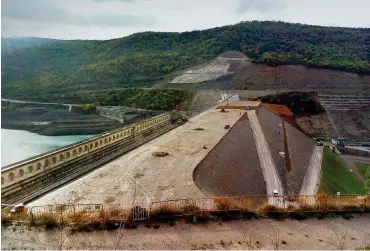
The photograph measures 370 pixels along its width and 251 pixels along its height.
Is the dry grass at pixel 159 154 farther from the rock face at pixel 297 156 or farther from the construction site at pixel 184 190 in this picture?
the rock face at pixel 297 156

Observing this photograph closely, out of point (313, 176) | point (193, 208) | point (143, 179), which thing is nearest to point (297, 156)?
point (313, 176)

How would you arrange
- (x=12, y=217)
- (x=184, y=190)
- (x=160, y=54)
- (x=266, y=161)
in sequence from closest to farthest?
(x=12, y=217)
(x=184, y=190)
(x=266, y=161)
(x=160, y=54)

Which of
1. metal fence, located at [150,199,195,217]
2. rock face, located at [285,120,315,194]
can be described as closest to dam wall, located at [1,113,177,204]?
metal fence, located at [150,199,195,217]

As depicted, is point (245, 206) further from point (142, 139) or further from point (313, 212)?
point (142, 139)

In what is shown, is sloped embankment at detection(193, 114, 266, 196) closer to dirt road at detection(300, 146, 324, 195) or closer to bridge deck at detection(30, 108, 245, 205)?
bridge deck at detection(30, 108, 245, 205)

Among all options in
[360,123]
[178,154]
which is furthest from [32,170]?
[360,123]

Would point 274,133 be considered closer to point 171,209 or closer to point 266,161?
point 266,161
